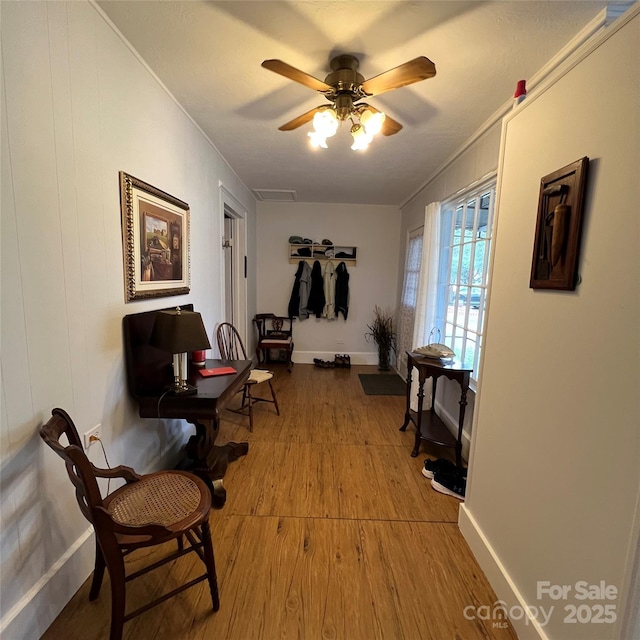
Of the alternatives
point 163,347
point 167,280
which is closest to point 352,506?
point 163,347

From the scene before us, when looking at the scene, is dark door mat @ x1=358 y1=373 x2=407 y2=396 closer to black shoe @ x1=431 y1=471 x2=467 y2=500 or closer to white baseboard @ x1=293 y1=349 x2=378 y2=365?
white baseboard @ x1=293 y1=349 x2=378 y2=365

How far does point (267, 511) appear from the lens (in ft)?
5.80

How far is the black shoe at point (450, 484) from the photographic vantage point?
76.0 inches

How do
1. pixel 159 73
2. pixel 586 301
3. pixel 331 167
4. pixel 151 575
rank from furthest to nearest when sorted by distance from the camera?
pixel 331 167 → pixel 159 73 → pixel 151 575 → pixel 586 301

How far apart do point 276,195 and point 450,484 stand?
3790 millimetres

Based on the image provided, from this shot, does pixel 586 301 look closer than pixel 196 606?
Yes

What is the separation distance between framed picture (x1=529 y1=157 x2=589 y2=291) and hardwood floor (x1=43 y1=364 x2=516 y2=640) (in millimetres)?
1375

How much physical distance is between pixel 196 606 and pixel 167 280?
161 cm

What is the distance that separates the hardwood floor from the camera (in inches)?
46.8

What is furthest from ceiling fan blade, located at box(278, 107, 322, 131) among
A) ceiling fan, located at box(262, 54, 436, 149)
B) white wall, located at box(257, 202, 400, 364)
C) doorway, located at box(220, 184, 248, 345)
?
white wall, located at box(257, 202, 400, 364)

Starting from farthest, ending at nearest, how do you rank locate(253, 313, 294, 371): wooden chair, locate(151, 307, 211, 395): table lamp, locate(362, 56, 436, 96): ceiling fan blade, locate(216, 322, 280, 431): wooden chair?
1. locate(253, 313, 294, 371): wooden chair
2. locate(216, 322, 280, 431): wooden chair
3. locate(151, 307, 211, 395): table lamp
4. locate(362, 56, 436, 96): ceiling fan blade

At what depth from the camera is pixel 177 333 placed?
1.48 meters

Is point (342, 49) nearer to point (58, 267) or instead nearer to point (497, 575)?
point (58, 267)

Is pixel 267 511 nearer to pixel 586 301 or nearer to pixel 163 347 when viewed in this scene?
pixel 163 347
